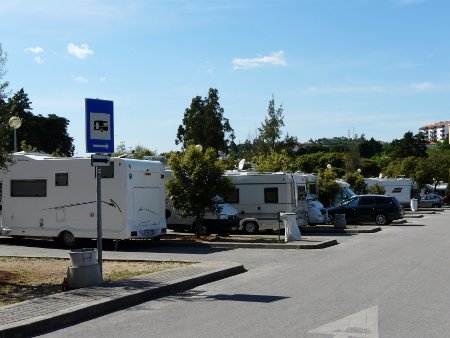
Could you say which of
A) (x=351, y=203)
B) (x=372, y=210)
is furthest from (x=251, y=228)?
(x=372, y=210)

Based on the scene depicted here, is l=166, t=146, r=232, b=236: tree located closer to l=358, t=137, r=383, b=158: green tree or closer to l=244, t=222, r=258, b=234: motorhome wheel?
l=244, t=222, r=258, b=234: motorhome wheel

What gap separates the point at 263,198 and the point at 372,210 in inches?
362

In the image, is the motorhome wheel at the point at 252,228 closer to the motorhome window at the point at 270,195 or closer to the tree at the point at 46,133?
the motorhome window at the point at 270,195

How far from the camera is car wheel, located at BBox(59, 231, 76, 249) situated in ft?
61.6

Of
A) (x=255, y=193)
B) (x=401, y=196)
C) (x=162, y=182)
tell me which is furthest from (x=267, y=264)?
(x=401, y=196)

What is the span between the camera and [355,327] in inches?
290

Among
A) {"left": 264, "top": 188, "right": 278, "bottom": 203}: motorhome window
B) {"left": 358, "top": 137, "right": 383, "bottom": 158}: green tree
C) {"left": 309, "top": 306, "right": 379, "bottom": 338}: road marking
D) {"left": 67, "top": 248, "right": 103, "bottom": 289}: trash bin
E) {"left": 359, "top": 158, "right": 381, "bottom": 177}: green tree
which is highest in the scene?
{"left": 358, "top": 137, "right": 383, "bottom": 158}: green tree

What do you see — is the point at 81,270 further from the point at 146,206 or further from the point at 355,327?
the point at 146,206

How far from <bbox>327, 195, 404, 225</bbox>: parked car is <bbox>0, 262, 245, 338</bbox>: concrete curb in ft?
63.8

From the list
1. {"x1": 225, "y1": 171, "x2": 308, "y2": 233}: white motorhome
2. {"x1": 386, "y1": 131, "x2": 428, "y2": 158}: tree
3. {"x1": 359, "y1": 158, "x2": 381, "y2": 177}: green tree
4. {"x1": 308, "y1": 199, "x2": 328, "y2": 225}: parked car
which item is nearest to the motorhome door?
{"x1": 225, "y1": 171, "x2": 308, "y2": 233}: white motorhome

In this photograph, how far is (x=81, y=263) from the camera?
10102 millimetres

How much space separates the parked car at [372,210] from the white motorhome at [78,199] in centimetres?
1418

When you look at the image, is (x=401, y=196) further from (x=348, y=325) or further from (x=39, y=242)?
(x=348, y=325)

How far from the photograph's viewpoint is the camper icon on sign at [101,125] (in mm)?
10609
